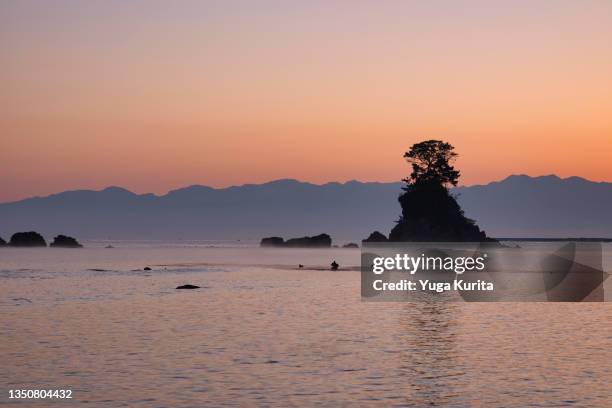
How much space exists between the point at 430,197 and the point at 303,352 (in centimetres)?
14386

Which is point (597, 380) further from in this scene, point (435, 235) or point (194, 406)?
point (435, 235)

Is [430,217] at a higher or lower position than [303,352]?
higher

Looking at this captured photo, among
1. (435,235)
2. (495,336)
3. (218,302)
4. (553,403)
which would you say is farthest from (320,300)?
(435,235)

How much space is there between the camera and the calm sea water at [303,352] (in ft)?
106

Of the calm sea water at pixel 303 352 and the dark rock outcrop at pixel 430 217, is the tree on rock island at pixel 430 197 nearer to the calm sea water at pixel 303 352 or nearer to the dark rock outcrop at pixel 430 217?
the dark rock outcrop at pixel 430 217

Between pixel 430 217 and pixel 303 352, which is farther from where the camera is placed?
pixel 430 217

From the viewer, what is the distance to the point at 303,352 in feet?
142

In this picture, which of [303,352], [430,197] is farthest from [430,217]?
[303,352]

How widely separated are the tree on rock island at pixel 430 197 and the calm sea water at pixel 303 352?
110 meters

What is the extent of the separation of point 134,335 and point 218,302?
993 inches

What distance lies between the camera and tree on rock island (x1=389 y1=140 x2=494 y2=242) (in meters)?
184

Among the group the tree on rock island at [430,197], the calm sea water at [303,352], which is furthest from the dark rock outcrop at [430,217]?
the calm sea water at [303,352]

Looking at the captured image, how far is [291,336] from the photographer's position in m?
50.0

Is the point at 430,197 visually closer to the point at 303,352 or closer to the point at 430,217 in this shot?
the point at 430,217
